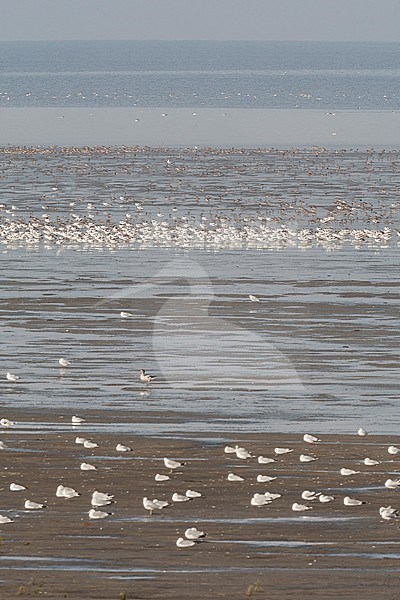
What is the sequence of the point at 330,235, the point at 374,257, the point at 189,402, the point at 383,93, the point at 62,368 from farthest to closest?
the point at 383,93 < the point at 330,235 < the point at 374,257 < the point at 62,368 < the point at 189,402

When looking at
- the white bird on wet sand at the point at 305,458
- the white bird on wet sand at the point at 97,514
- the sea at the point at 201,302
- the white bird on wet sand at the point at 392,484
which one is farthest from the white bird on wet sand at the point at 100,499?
the sea at the point at 201,302

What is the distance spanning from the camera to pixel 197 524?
14.5 metres

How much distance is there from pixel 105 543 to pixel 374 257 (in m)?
21.8

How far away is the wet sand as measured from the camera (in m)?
12.8

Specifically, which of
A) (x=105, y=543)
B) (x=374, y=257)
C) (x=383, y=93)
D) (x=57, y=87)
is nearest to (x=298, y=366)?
(x=105, y=543)

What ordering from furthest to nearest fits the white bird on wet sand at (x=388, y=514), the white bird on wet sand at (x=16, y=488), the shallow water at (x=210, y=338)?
the shallow water at (x=210, y=338), the white bird on wet sand at (x=16, y=488), the white bird on wet sand at (x=388, y=514)

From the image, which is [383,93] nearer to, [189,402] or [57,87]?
[57,87]

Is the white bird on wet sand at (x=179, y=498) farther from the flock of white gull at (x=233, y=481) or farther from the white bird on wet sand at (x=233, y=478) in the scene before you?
the white bird on wet sand at (x=233, y=478)

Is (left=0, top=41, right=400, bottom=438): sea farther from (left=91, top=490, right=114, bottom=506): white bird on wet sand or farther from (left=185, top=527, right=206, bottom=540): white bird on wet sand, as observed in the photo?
(left=185, top=527, right=206, bottom=540): white bird on wet sand

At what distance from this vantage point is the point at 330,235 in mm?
38031

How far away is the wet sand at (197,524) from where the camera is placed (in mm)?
12844

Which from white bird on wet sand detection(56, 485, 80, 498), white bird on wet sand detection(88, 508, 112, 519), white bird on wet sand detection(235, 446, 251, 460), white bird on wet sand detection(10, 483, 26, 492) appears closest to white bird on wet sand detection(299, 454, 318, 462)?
white bird on wet sand detection(235, 446, 251, 460)

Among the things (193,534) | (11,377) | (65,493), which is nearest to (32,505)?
(65,493)

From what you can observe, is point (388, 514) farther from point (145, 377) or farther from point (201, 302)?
point (201, 302)
